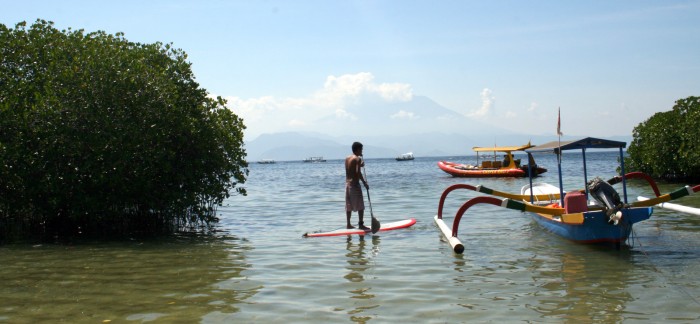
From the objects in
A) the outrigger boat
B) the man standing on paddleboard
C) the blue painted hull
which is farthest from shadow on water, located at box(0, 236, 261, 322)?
the outrigger boat

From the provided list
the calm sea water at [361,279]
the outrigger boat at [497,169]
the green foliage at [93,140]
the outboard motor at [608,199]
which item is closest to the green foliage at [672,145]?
the outrigger boat at [497,169]

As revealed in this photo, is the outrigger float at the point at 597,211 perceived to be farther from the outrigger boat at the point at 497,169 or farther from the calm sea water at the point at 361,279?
the outrigger boat at the point at 497,169

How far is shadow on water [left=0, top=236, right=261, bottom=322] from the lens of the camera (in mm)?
7434

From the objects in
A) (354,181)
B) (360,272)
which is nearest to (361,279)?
(360,272)

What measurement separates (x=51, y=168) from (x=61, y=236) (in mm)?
2068

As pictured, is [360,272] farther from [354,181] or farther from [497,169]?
[497,169]

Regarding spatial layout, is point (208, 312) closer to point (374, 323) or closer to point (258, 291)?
point (258, 291)

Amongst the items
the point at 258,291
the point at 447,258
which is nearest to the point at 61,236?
the point at 258,291

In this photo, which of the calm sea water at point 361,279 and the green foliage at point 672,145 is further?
the green foliage at point 672,145

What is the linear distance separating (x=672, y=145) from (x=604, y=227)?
948 inches

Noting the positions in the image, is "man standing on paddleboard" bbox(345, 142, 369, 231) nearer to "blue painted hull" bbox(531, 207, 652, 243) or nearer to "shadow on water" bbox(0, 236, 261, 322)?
"shadow on water" bbox(0, 236, 261, 322)

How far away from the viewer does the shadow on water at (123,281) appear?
24.4 feet

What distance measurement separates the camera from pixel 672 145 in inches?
1252

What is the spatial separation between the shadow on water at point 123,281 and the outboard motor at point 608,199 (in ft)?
21.5
